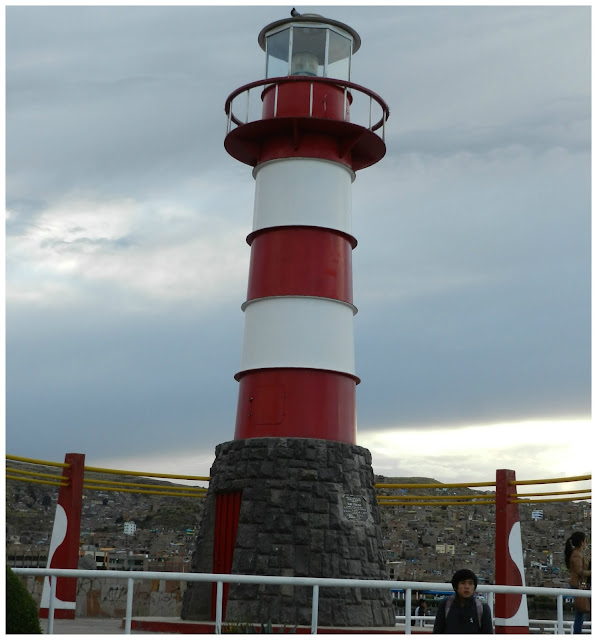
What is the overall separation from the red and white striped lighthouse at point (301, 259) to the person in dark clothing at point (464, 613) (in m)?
6.23

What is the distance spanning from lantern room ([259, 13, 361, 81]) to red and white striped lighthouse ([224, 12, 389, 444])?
0.27ft

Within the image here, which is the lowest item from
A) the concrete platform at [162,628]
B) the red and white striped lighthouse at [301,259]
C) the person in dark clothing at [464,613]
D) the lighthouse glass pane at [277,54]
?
the concrete platform at [162,628]

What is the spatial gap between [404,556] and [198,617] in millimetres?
8892

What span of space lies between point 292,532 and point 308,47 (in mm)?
7723

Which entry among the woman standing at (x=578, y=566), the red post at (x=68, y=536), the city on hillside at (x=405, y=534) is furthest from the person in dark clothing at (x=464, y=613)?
the city on hillside at (x=405, y=534)

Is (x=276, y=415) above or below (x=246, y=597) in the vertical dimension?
above

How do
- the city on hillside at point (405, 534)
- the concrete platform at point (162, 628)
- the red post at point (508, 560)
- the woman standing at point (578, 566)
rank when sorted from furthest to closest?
the city on hillside at point (405, 534) < the red post at point (508, 560) < the concrete platform at point (162, 628) < the woman standing at point (578, 566)

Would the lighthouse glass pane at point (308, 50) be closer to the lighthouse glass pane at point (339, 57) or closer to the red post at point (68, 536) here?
the lighthouse glass pane at point (339, 57)

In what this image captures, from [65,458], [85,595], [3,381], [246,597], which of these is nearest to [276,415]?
[246,597]

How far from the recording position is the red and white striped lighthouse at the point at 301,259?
13.8 metres

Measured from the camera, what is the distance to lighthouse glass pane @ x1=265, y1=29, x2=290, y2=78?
15477mm

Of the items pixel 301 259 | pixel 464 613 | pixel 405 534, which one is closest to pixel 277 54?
pixel 301 259

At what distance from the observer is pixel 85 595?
1565 cm

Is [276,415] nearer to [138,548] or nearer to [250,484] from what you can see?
[250,484]
